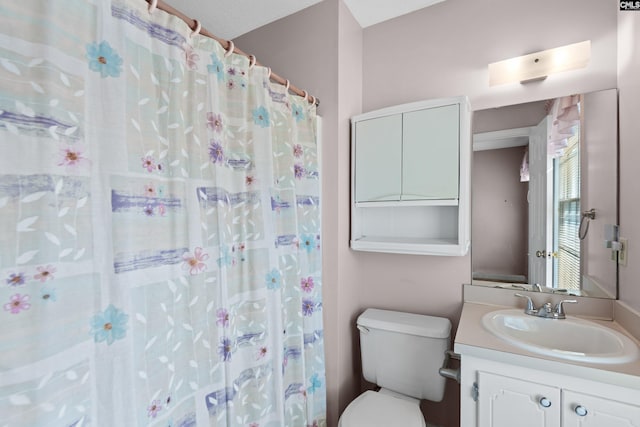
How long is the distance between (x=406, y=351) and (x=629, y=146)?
4.58 feet

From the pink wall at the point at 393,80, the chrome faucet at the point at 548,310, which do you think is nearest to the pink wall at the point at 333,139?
the pink wall at the point at 393,80

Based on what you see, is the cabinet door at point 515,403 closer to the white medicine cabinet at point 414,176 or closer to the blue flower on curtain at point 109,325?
the white medicine cabinet at point 414,176

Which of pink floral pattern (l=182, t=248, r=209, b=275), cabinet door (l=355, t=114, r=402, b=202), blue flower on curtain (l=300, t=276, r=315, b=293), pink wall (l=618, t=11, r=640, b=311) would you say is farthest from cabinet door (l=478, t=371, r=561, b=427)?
pink floral pattern (l=182, t=248, r=209, b=275)

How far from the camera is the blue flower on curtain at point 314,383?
4.81 ft

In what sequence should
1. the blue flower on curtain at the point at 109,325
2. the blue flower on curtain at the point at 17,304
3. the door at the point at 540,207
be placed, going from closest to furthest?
1. the blue flower on curtain at the point at 17,304
2. the blue flower on curtain at the point at 109,325
3. the door at the point at 540,207

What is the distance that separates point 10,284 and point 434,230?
1780mm

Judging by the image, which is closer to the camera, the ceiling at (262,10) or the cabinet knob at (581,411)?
the cabinet knob at (581,411)

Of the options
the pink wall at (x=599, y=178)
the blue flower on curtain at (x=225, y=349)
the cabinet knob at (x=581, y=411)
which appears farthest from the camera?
the pink wall at (x=599, y=178)

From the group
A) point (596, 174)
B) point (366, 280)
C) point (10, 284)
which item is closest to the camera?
point (10, 284)

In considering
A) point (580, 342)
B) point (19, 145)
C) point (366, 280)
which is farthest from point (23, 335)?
point (580, 342)

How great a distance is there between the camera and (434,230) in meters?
1.72

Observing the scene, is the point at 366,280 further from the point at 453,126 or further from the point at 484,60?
the point at 484,60

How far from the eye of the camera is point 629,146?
119 cm

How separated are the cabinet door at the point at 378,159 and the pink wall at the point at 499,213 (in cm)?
46
